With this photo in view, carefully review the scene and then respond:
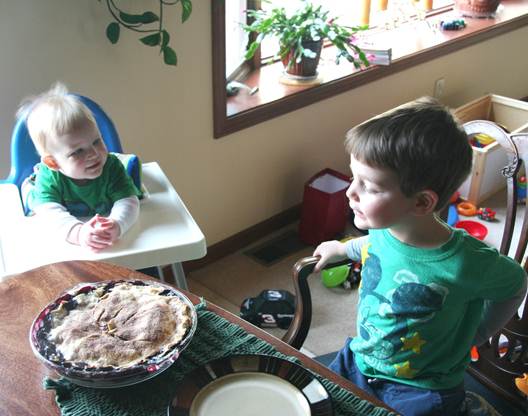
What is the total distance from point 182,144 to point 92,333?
4.44 feet

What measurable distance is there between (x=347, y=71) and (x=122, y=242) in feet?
6.00

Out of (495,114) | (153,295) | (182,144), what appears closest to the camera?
(153,295)

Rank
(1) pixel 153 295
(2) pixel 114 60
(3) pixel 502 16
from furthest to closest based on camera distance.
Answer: (3) pixel 502 16 → (2) pixel 114 60 → (1) pixel 153 295

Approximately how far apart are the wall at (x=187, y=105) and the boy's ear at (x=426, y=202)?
1.16 m

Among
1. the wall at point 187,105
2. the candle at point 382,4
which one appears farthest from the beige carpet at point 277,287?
the candle at point 382,4

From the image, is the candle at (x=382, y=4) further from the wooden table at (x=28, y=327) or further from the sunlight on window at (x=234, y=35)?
the wooden table at (x=28, y=327)

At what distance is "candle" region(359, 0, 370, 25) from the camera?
312 centimetres

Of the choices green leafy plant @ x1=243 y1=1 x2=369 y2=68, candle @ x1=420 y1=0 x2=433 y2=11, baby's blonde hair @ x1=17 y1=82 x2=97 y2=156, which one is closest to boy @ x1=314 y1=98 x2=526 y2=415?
baby's blonde hair @ x1=17 y1=82 x2=97 y2=156

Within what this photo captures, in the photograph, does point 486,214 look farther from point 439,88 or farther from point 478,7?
point 478,7

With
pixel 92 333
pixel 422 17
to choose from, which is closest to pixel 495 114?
pixel 422 17

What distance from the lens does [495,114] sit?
11.1 ft

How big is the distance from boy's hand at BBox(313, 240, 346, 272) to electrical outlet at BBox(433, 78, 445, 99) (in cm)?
241

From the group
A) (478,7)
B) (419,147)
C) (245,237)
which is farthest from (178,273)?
(478,7)

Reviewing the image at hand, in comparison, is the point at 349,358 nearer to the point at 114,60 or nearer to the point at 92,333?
the point at 92,333
